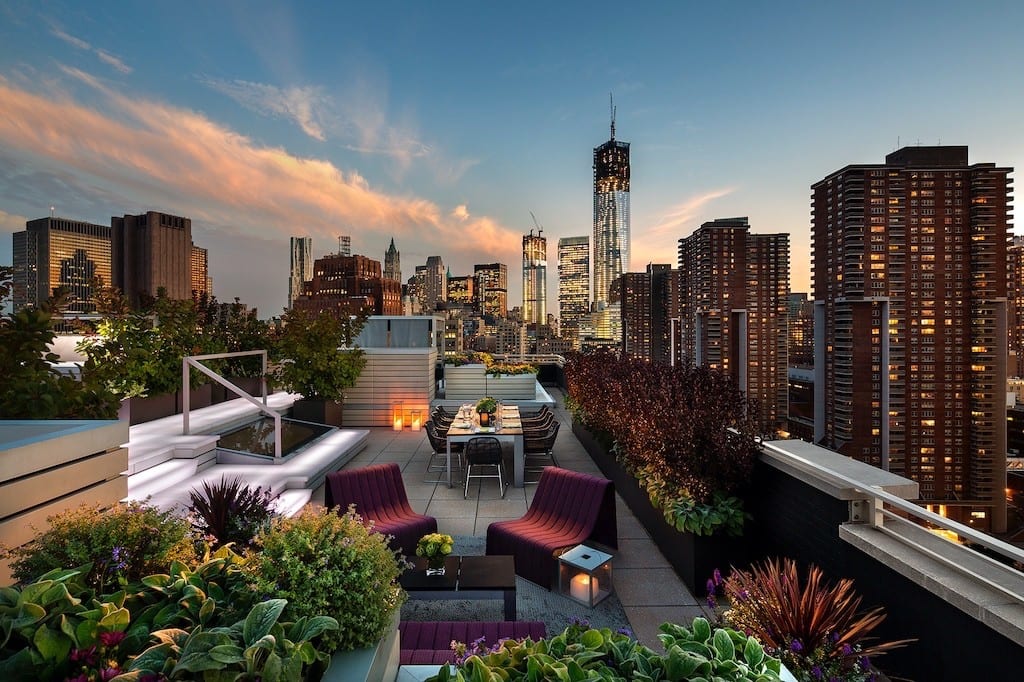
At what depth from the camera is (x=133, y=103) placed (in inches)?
467

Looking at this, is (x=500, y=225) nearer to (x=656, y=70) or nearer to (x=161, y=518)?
(x=656, y=70)

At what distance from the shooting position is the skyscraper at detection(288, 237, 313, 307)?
313 feet

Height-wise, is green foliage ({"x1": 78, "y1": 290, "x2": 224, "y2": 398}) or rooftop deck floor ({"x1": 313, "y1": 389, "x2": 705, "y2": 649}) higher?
green foliage ({"x1": 78, "y1": 290, "x2": 224, "y2": 398})

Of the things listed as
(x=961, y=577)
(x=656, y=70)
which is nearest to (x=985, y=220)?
(x=656, y=70)

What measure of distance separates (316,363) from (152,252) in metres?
22.3

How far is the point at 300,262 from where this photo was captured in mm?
105938

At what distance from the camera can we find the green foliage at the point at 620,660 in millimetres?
1242

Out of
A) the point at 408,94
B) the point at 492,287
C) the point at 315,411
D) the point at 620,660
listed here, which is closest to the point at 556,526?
the point at 620,660

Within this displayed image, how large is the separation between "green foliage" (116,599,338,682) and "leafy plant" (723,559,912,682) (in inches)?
85.9

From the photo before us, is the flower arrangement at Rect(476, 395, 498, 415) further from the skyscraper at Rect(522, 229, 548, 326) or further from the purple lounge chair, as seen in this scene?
the skyscraper at Rect(522, 229, 548, 326)

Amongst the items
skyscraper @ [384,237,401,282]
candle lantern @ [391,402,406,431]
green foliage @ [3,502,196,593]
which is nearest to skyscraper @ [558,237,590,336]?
skyscraper @ [384,237,401,282]

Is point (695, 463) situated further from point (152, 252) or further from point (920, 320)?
point (152, 252)

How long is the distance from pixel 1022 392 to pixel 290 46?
1195 inches

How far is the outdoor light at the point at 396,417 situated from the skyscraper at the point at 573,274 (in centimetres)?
11545
